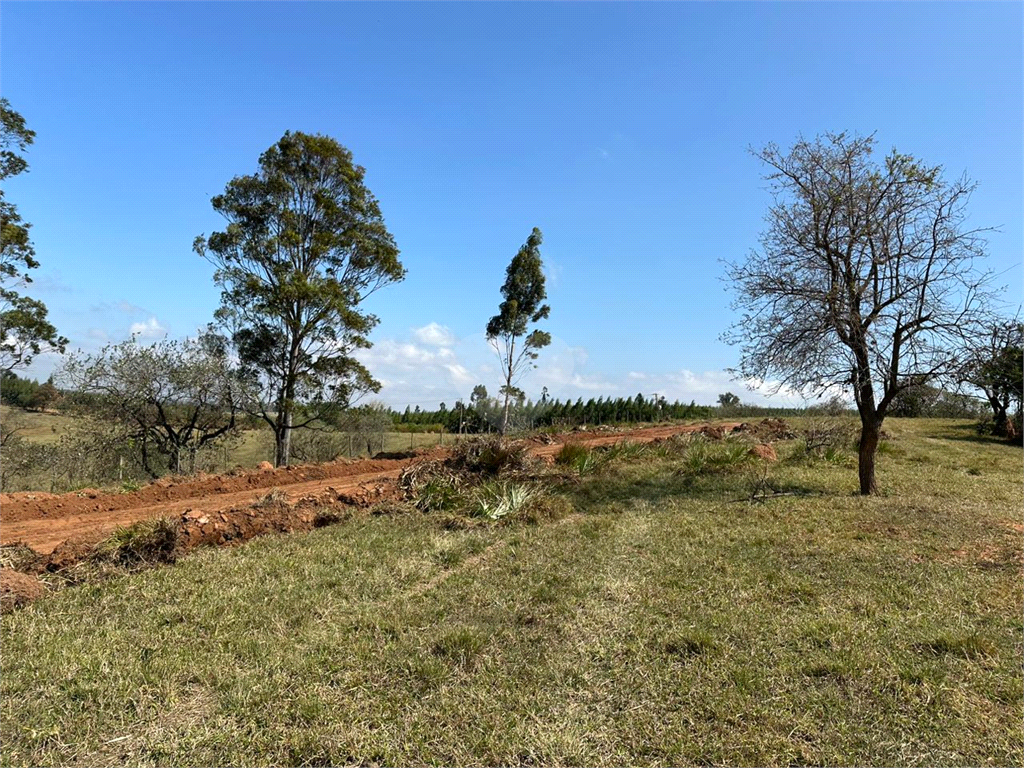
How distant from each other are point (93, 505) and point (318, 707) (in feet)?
28.0

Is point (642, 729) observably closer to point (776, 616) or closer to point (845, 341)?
point (776, 616)

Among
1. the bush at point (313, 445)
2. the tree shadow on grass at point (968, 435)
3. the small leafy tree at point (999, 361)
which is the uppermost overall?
the small leafy tree at point (999, 361)

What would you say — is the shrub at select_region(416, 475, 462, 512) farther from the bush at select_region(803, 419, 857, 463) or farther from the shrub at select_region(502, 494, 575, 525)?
the bush at select_region(803, 419, 857, 463)

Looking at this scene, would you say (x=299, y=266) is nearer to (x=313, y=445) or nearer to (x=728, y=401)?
(x=313, y=445)

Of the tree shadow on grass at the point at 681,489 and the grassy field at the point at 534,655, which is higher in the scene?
the tree shadow on grass at the point at 681,489

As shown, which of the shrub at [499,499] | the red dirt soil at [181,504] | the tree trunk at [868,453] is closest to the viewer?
the red dirt soil at [181,504]

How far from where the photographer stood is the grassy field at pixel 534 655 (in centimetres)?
290

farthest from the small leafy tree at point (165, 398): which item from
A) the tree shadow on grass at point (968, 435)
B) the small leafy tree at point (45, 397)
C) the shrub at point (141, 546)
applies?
the tree shadow on grass at point (968, 435)

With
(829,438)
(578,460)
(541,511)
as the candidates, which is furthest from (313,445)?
(829,438)

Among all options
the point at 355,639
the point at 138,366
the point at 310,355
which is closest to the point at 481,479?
the point at 355,639

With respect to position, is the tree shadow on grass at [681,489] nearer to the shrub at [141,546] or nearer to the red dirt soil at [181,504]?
the red dirt soil at [181,504]

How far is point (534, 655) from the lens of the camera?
12.7ft

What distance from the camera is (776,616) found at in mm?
4461

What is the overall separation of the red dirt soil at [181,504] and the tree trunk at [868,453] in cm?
889
